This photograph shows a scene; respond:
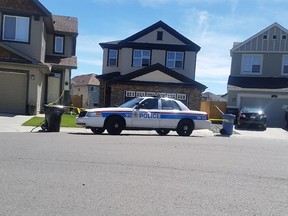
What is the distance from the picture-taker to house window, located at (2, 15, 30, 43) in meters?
24.1

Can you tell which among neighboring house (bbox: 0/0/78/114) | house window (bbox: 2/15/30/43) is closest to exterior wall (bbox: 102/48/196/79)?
neighboring house (bbox: 0/0/78/114)

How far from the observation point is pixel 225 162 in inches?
377

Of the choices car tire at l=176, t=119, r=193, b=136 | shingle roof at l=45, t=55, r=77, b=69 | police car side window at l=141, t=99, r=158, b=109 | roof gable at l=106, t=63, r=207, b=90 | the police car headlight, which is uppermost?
shingle roof at l=45, t=55, r=77, b=69

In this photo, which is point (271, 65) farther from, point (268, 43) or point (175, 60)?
point (175, 60)

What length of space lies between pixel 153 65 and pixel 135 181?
23.5 metres

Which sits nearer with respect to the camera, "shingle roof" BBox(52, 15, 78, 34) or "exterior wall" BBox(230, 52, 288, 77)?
"shingle roof" BBox(52, 15, 78, 34)

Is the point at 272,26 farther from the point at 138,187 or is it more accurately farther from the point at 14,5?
the point at 138,187

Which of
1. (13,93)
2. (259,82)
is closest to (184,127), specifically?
(13,93)

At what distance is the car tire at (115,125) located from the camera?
51.9 feet

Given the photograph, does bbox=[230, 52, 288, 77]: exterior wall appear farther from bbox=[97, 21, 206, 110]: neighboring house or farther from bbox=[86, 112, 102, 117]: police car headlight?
bbox=[86, 112, 102, 117]: police car headlight

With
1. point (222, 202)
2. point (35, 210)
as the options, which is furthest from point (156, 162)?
point (35, 210)

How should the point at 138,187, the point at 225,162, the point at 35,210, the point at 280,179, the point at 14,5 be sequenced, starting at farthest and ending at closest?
1. the point at 14,5
2. the point at 225,162
3. the point at 280,179
4. the point at 138,187
5. the point at 35,210

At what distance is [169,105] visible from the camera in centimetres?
1702

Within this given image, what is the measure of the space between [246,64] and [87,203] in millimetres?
29632
